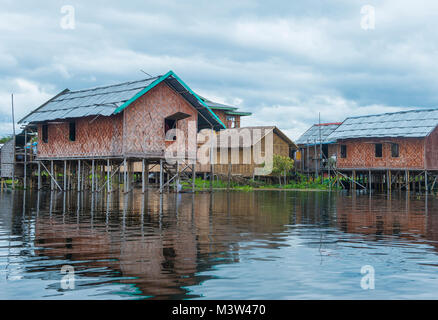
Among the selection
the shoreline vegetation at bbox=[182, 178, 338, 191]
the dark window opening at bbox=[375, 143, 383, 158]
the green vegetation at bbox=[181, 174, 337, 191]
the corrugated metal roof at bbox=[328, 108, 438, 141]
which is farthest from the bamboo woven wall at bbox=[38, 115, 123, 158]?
the dark window opening at bbox=[375, 143, 383, 158]

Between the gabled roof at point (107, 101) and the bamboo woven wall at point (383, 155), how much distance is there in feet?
48.0

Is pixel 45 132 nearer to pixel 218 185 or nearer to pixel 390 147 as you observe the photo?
pixel 218 185

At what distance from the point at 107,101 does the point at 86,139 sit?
267 cm

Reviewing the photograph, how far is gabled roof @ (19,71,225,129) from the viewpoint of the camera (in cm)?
2452

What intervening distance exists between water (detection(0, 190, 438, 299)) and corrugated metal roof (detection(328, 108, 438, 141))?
26.2m

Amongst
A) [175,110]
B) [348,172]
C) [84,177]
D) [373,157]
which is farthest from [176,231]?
[348,172]

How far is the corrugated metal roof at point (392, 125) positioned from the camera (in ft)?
120

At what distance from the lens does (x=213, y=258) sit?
23.3 ft

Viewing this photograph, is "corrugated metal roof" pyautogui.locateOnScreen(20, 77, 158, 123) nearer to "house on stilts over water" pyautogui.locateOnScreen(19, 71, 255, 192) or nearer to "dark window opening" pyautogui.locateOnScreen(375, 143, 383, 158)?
"house on stilts over water" pyautogui.locateOnScreen(19, 71, 255, 192)

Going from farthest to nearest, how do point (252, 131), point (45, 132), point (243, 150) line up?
1. point (252, 131)
2. point (243, 150)
3. point (45, 132)

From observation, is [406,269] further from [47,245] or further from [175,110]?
[175,110]
